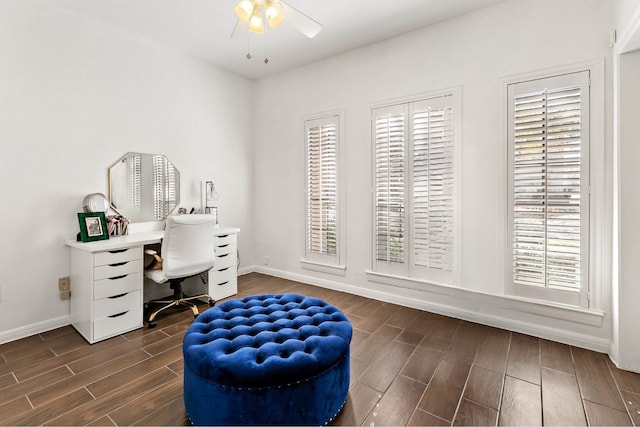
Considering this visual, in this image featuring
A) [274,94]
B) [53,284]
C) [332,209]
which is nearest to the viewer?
[53,284]

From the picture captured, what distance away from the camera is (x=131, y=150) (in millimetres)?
3258

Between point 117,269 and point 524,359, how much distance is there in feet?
10.6

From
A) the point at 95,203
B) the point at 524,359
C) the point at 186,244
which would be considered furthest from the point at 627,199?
the point at 95,203

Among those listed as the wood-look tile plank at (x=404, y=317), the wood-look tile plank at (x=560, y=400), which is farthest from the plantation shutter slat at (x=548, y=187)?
the wood-look tile plank at (x=404, y=317)

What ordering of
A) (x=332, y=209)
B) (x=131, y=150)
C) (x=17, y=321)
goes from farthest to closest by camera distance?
1. (x=332, y=209)
2. (x=131, y=150)
3. (x=17, y=321)

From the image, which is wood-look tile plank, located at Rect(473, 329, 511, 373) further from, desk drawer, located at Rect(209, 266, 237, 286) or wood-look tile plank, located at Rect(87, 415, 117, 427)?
desk drawer, located at Rect(209, 266, 237, 286)

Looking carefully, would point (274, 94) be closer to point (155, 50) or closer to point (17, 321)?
point (155, 50)

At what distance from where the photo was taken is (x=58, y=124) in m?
2.74

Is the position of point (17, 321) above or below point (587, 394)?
above

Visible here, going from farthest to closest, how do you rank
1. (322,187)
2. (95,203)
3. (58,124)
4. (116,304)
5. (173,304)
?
(322,187)
(173,304)
(95,203)
(58,124)
(116,304)

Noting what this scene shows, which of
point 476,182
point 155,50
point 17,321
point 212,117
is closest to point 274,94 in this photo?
point 212,117

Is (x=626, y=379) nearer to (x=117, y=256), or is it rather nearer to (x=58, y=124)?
(x=117, y=256)

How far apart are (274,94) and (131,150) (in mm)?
2000

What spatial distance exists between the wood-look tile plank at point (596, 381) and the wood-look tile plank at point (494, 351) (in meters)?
0.42
